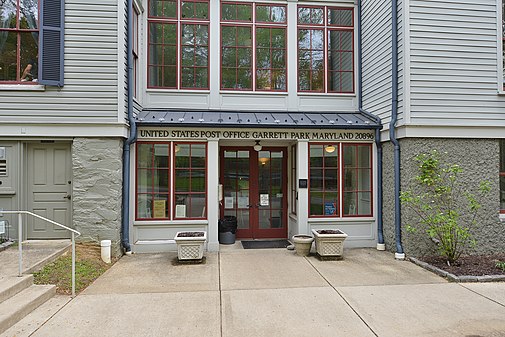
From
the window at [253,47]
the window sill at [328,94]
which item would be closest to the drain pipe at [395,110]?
the window sill at [328,94]

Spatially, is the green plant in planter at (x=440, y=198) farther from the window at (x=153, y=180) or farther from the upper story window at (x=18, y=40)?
the upper story window at (x=18, y=40)

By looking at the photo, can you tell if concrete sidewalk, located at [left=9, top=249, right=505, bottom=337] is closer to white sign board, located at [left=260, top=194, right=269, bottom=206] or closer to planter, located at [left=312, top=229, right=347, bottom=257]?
planter, located at [left=312, top=229, right=347, bottom=257]

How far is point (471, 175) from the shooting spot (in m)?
7.07

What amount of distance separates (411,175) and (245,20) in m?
5.55

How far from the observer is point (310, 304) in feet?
15.2

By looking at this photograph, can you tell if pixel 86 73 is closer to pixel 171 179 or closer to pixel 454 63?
pixel 171 179

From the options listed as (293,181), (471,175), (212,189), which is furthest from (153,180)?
(471,175)

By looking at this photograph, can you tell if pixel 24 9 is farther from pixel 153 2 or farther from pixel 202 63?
pixel 202 63

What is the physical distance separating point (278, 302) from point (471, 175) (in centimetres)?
506

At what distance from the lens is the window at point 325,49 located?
897cm

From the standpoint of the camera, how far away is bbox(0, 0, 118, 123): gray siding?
6773 millimetres

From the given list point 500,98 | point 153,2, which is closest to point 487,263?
point 500,98

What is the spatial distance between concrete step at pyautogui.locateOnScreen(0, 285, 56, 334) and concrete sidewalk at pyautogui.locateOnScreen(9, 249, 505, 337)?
36 centimetres

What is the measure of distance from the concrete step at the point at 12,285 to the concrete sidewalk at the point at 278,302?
0.73 metres
